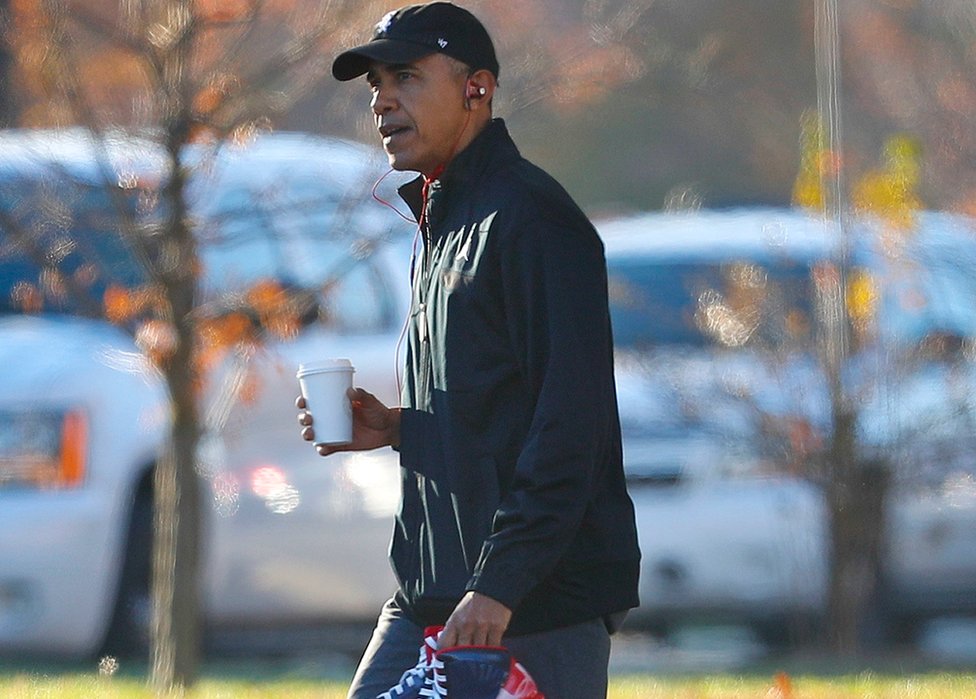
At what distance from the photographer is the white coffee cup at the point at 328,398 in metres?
3.75

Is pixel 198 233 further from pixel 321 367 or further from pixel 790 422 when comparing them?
pixel 321 367

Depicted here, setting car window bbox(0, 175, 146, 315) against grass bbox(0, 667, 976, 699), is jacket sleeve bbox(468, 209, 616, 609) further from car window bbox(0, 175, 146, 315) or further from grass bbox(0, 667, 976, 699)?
car window bbox(0, 175, 146, 315)

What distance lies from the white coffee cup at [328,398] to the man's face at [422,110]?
1.41 ft

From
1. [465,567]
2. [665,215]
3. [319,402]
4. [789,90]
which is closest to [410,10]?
[319,402]

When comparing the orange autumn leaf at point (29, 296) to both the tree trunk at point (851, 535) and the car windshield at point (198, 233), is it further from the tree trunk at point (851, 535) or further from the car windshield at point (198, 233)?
the tree trunk at point (851, 535)

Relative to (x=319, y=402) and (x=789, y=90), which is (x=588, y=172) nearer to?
(x=789, y=90)

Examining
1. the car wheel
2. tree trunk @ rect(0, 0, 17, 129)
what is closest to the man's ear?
tree trunk @ rect(0, 0, 17, 129)

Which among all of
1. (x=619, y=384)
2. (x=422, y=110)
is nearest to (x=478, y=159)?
(x=422, y=110)

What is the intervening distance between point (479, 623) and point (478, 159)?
929 mm

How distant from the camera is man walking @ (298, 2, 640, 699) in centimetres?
337

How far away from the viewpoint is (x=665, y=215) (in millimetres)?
9898

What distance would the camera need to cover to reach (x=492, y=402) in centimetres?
356

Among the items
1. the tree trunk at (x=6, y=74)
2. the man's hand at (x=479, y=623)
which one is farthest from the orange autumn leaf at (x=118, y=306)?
the man's hand at (x=479, y=623)

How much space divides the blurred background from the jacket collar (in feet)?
11.2
